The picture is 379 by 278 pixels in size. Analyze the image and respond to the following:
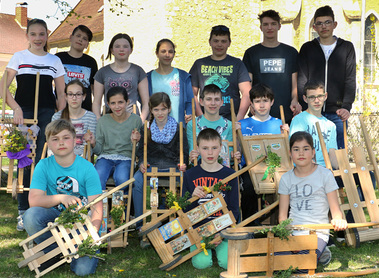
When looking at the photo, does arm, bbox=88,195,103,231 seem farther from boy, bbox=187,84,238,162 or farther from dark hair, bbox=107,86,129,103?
dark hair, bbox=107,86,129,103

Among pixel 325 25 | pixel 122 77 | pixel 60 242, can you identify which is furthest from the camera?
pixel 122 77

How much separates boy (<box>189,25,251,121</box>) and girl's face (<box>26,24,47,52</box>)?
74.0 inches

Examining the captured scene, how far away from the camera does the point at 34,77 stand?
5770mm

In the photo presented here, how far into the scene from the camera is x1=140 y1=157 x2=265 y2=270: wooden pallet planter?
4352 millimetres

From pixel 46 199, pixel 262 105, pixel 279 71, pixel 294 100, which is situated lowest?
pixel 46 199

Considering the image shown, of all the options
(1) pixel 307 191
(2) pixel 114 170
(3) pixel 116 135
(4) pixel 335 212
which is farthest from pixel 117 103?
(4) pixel 335 212

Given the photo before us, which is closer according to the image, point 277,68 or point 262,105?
point 262,105

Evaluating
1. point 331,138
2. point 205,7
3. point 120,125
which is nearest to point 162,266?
point 120,125

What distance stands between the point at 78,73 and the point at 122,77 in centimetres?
76

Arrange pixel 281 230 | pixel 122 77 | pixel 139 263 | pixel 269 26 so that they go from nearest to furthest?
1. pixel 281 230
2. pixel 139 263
3. pixel 122 77
4. pixel 269 26

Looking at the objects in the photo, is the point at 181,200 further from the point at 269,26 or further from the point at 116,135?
the point at 269,26

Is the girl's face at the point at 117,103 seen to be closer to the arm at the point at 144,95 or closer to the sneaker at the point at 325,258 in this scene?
the arm at the point at 144,95

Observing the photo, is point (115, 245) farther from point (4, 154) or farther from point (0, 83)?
point (0, 83)

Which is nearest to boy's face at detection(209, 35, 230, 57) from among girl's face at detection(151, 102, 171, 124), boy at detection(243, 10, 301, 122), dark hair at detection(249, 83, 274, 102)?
boy at detection(243, 10, 301, 122)
